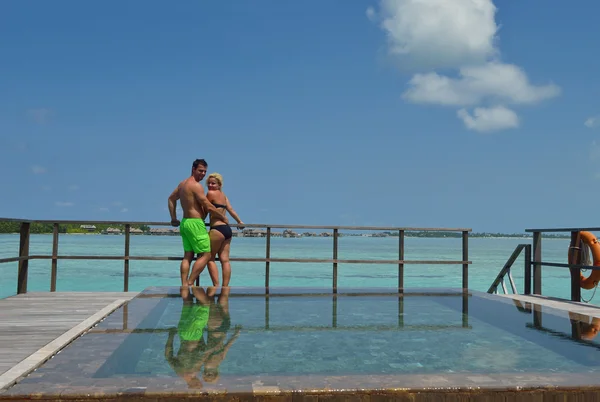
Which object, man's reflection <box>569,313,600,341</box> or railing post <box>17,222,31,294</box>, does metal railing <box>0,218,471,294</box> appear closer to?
railing post <box>17,222,31,294</box>

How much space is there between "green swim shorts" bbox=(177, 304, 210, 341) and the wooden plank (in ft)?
2.73

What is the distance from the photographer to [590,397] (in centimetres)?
218

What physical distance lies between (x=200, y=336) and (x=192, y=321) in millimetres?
571

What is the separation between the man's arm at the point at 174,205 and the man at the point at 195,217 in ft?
0.36

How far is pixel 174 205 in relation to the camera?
6977 mm

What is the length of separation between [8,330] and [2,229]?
5969 mm

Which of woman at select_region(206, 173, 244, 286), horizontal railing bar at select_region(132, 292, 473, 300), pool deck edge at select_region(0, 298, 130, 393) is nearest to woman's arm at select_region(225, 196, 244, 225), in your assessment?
woman at select_region(206, 173, 244, 286)

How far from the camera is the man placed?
662 cm

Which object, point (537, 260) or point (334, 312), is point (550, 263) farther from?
point (334, 312)

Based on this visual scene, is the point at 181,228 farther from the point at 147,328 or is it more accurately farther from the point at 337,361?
the point at 337,361

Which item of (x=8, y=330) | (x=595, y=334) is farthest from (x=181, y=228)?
(x=595, y=334)

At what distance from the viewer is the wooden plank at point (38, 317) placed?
3.47 meters

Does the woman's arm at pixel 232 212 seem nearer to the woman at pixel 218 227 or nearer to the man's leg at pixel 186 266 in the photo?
the woman at pixel 218 227

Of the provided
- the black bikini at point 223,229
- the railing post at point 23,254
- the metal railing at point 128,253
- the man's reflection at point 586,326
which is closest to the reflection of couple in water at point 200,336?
the black bikini at point 223,229
